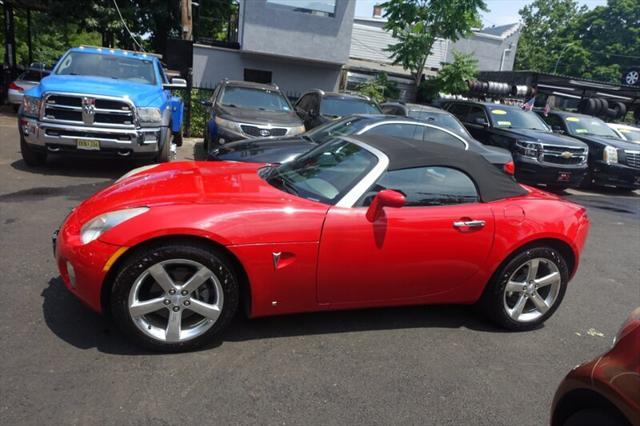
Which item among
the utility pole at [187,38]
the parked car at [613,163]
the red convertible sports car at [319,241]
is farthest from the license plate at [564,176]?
the utility pole at [187,38]

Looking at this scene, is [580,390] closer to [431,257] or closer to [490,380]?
[490,380]

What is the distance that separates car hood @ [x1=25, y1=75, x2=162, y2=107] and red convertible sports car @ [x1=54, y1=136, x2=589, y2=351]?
373cm

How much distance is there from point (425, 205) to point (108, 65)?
6.94 meters

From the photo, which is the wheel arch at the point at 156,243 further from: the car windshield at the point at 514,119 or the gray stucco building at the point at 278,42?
the gray stucco building at the point at 278,42

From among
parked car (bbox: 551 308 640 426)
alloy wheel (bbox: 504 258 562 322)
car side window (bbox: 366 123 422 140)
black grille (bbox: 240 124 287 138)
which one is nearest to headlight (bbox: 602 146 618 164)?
car side window (bbox: 366 123 422 140)

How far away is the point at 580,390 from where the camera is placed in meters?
2.06

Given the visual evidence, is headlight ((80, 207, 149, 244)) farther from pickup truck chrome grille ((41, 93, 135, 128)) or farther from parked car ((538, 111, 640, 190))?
parked car ((538, 111, 640, 190))

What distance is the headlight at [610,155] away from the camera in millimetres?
11758

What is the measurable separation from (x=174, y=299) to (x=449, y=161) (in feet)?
7.23

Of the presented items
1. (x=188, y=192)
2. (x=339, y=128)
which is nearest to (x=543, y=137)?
(x=339, y=128)

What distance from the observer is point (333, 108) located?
423 inches

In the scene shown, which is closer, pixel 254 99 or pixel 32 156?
pixel 32 156

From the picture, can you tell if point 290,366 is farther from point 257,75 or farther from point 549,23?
point 549,23

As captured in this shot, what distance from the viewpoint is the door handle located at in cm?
358
